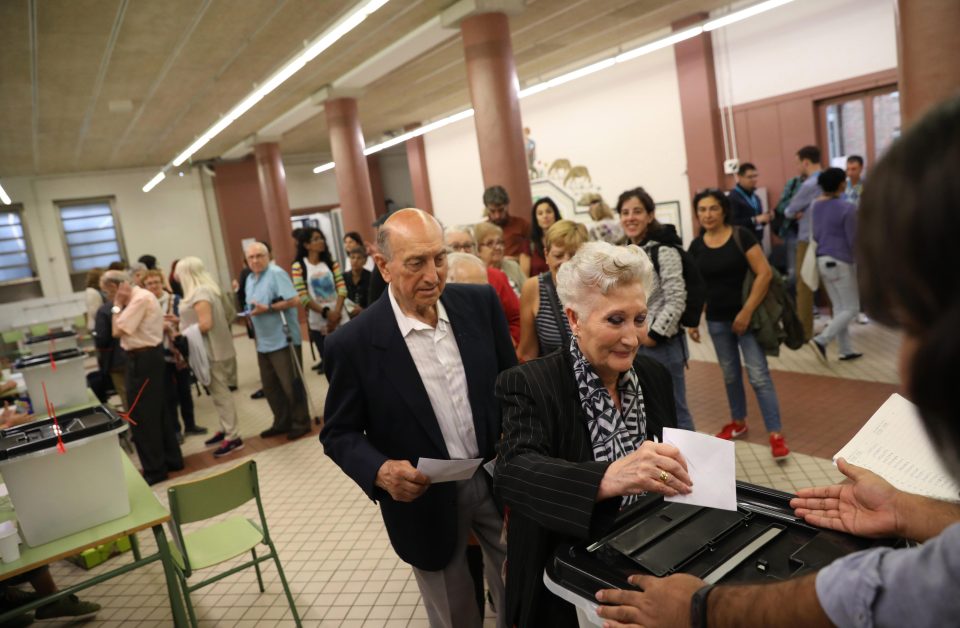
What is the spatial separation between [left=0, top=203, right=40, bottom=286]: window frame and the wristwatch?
57.0ft

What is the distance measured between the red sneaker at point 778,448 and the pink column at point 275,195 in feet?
38.0

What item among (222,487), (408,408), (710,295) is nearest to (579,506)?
(408,408)

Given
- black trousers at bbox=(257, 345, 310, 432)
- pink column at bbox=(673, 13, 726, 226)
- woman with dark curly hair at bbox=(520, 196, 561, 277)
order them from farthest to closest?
pink column at bbox=(673, 13, 726, 226)
black trousers at bbox=(257, 345, 310, 432)
woman with dark curly hair at bbox=(520, 196, 561, 277)

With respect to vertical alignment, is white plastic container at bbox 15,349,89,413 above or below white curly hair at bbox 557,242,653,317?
below

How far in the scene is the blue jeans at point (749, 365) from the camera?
4.01 m

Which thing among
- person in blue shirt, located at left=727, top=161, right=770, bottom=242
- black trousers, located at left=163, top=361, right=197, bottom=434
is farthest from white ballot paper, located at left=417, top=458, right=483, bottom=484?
person in blue shirt, located at left=727, top=161, right=770, bottom=242

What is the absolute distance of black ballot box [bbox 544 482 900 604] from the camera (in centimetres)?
107

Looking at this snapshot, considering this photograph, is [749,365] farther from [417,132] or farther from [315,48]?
[417,132]

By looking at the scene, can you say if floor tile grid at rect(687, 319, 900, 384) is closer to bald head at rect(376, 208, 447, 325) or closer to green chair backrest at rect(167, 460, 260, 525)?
bald head at rect(376, 208, 447, 325)

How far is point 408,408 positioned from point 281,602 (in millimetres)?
2005

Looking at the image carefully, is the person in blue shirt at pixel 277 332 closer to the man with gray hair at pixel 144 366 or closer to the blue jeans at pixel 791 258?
the man with gray hair at pixel 144 366

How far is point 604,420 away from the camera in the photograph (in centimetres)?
162

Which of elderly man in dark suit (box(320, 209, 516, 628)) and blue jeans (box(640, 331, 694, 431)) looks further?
blue jeans (box(640, 331, 694, 431))

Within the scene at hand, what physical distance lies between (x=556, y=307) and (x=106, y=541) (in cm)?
224
